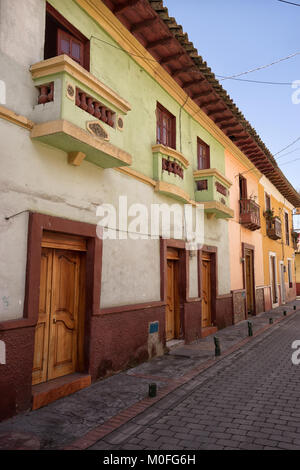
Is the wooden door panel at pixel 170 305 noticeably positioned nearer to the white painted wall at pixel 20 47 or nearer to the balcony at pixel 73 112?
the balcony at pixel 73 112

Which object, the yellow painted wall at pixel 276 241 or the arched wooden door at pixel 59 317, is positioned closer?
the arched wooden door at pixel 59 317

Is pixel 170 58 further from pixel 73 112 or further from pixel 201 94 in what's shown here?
pixel 73 112

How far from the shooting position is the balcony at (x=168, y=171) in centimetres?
847

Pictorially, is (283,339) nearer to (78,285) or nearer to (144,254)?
(144,254)

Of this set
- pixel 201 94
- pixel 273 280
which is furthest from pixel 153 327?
pixel 273 280

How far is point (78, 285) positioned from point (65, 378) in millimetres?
1576

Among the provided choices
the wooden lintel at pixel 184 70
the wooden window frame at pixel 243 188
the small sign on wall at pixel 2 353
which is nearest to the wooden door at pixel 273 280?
the wooden window frame at pixel 243 188

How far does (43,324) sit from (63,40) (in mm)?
4935

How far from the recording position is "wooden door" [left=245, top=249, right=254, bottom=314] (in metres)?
16.1

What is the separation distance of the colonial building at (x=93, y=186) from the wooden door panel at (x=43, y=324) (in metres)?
0.03

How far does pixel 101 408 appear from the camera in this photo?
5.01 m

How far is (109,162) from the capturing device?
6.39m

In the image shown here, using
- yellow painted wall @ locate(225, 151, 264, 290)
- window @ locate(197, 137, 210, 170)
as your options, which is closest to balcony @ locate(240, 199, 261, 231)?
yellow painted wall @ locate(225, 151, 264, 290)
